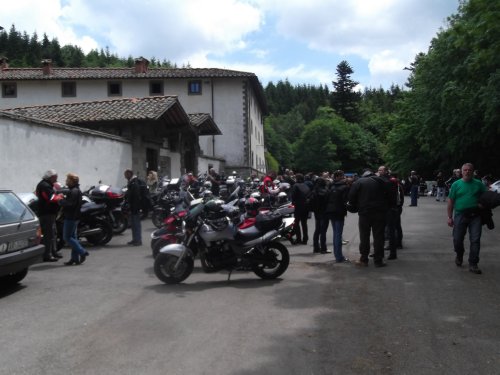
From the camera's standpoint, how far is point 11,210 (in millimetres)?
7328

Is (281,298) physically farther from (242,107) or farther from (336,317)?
(242,107)

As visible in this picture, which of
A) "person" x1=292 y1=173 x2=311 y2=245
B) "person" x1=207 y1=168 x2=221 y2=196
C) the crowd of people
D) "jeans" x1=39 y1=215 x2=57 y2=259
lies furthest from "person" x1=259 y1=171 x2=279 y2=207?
"jeans" x1=39 y1=215 x2=57 y2=259

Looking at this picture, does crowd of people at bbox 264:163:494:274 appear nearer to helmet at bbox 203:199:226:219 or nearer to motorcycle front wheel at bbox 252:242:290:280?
motorcycle front wheel at bbox 252:242:290:280

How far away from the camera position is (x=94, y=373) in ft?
13.4

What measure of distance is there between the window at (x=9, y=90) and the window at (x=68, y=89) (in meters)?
3.84

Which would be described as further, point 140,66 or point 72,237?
point 140,66

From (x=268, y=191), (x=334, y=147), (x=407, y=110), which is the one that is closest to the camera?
(x=268, y=191)

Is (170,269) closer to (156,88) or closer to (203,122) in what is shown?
(203,122)

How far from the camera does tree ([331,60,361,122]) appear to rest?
292 ft

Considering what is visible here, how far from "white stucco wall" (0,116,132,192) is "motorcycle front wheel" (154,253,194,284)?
6.25 meters

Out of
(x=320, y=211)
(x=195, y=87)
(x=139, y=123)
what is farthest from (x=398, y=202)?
(x=195, y=87)

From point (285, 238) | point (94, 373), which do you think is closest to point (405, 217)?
point (285, 238)

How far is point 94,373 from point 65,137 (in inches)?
462

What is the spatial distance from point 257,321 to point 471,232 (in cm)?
435
